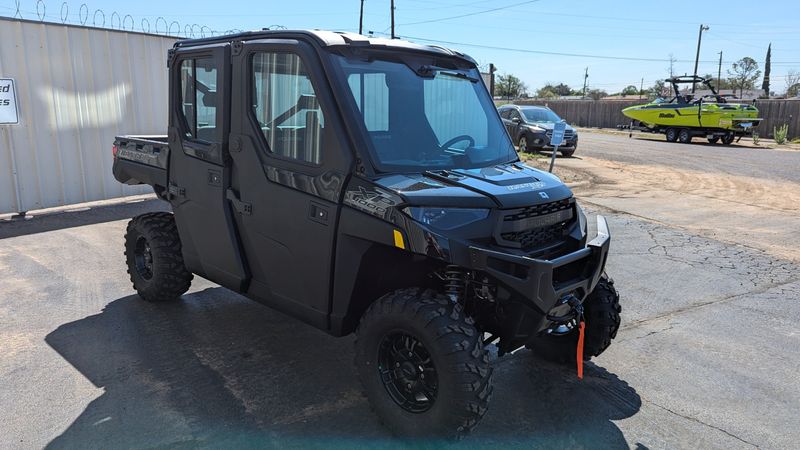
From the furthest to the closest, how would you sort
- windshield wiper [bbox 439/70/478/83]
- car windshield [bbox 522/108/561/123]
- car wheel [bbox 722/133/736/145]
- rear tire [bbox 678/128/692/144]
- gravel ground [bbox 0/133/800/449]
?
rear tire [bbox 678/128/692/144]
car wheel [bbox 722/133/736/145]
car windshield [bbox 522/108/561/123]
windshield wiper [bbox 439/70/478/83]
gravel ground [bbox 0/133/800/449]

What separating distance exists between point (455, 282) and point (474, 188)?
53 centimetres

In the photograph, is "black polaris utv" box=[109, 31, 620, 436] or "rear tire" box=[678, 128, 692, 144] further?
"rear tire" box=[678, 128, 692, 144]

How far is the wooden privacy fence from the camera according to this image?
29.9m

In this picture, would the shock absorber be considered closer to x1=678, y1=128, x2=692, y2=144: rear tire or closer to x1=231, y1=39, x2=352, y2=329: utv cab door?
x1=231, y1=39, x2=352, y2=329: utv cab door

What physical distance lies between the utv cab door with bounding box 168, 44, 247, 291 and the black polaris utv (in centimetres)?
2

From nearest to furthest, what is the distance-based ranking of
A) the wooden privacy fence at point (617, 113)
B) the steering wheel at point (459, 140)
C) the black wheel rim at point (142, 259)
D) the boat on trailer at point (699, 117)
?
1. the steering wheel at point (459, 140)
2. the black wheel rim at point (142, 259)
3. the boat on trailer at point (699, 117)
4. the wooden privacy fence at point (617, 113)

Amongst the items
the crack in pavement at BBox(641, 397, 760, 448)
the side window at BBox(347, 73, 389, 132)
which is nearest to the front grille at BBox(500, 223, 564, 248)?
the side window at BBox(347, 73, 389, 132)

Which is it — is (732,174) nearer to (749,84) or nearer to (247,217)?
(247,217)

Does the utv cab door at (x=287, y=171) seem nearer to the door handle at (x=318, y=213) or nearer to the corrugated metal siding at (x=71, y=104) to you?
the door handle at (x=318, y=213)

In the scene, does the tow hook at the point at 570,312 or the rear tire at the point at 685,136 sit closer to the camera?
the tow hook at the point at 570,312

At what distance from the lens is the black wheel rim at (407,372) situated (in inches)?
121

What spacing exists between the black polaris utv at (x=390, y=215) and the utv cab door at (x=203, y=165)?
0.05ft

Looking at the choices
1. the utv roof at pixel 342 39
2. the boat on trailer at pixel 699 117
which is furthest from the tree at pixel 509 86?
the utv roof at pixel 342 39

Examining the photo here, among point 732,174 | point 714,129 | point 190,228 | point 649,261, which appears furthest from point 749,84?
point 190,228
